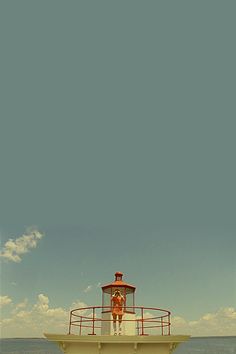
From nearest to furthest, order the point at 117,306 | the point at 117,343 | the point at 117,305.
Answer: the point at 117,343, the point at 117,306, the point at 117,305

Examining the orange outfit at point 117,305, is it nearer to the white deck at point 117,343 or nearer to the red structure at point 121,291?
the red structure at point 121,291

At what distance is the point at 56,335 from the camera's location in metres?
10.6

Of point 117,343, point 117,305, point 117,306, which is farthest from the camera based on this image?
point 117,305

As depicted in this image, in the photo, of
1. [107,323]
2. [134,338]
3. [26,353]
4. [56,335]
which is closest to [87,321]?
[107,323]

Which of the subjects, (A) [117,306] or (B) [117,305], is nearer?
(A) [117,306]

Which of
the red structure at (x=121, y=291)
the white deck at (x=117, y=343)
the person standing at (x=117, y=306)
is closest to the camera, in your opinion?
the white deck at (x=117, y=343)

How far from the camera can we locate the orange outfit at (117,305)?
11469 mm

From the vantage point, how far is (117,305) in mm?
11789

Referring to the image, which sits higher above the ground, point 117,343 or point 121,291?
point 121,291

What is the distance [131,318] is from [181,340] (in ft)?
5.31

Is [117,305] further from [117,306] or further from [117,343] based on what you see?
[117,343]

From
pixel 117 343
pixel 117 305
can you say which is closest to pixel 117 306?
pixel 117 305

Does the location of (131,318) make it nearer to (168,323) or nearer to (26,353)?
(168,323)

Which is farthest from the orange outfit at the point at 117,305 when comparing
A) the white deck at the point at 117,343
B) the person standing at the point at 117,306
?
the white deck at the point at 117,343
